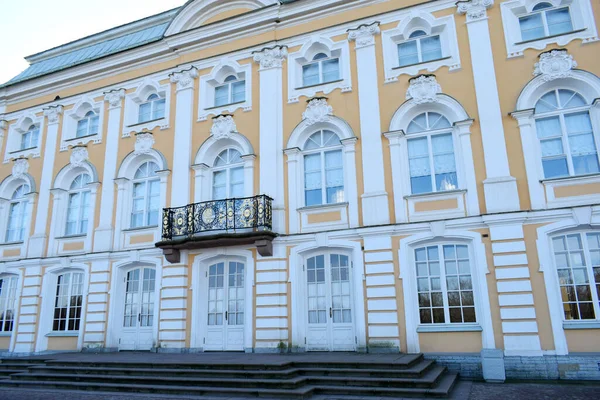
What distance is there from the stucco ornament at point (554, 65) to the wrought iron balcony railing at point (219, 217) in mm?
7854

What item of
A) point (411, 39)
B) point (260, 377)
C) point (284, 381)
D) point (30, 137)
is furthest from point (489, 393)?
point (30, 137)

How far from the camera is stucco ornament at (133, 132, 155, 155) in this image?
16.0 m

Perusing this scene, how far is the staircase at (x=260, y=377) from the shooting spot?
30.0ft

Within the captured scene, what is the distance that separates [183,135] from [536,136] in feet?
34.2

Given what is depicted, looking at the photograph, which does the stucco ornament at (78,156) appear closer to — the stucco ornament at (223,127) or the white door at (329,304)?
the stucco ornament at (223,127)

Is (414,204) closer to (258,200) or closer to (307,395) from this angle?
(258,200)

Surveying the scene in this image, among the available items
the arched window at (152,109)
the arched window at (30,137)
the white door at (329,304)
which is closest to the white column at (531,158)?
the white door at (329,304)

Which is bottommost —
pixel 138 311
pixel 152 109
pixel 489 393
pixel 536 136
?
pixel 489 393

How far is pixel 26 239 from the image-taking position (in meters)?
17.2

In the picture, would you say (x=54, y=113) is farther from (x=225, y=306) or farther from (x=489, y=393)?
(x=489, y=393)

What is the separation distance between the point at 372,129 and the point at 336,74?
93.6 inches

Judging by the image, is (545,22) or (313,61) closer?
(545,22)

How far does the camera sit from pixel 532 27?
12547mm

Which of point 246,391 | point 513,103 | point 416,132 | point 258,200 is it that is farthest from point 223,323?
point 513,103
